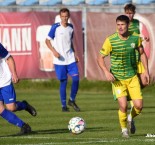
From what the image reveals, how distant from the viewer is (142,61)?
50.3 ft

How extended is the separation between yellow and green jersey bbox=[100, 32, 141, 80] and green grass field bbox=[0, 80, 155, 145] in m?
1.05

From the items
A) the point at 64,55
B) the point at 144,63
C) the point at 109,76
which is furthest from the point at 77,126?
the point at 64,55

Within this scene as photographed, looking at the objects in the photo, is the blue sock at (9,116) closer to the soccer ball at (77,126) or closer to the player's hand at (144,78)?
the soccer ball at (77,126)

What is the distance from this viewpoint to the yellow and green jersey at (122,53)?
14906 mm

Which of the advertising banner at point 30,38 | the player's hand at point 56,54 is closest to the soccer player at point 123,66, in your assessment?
the player's hand at point 56,54

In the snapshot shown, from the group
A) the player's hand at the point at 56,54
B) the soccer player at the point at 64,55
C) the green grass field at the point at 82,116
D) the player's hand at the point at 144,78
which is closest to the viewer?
the green grass field at the point at 82,116

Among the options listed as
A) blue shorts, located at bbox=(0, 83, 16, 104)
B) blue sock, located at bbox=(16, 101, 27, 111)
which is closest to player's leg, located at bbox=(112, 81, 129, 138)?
blue shorts, located at bbox=(0, 83, 16, 104)

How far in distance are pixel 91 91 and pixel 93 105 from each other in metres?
4.52

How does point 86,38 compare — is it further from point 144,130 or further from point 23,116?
point 144,130

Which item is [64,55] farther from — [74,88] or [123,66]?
[123,66]

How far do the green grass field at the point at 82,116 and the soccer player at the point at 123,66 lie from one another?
528 millimetres

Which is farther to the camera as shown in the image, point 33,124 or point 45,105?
point 45,105

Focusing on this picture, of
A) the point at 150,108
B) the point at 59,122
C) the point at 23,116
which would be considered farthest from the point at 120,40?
the point at 150,108

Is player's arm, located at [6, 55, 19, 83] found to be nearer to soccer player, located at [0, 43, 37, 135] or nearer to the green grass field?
soccer player, located at [0, 43, 37, 135]
